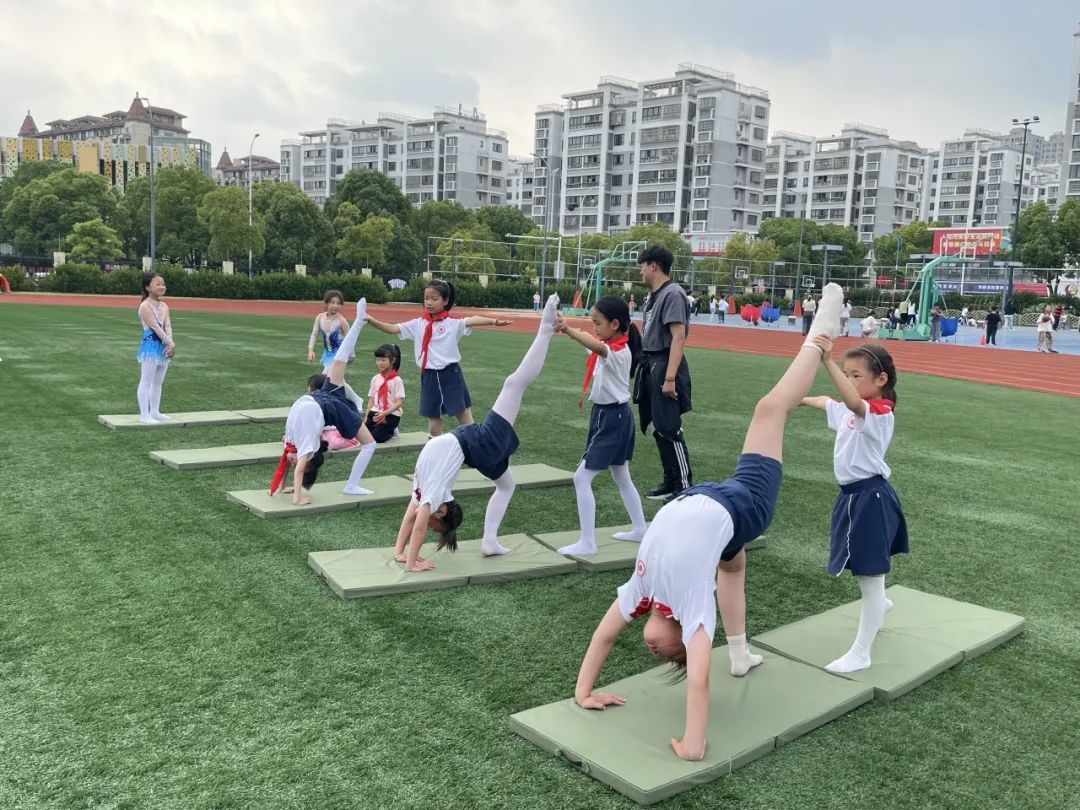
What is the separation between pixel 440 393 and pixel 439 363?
0.29 m

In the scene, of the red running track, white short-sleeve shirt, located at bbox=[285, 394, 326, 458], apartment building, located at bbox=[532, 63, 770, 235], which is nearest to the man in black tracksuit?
white short-sleeve shirt, located at bbox=[285, 394, 326, 458]

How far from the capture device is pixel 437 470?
5.20 meters

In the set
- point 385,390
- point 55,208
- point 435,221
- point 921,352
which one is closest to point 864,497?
point 385,390

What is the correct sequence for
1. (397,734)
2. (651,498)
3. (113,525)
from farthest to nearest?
(651,498) → (113,525) → (397,734)

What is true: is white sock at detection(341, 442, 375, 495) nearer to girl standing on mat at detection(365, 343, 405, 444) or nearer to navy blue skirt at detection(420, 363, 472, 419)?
navy blue skirt at detection(420, 363, 472, 419)

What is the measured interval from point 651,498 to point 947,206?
144 metres

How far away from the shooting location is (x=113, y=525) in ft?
20.7

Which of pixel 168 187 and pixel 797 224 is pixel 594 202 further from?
pixel 168 187

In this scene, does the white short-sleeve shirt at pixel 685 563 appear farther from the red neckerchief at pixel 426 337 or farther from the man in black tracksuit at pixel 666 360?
the red neckerchief at pixel 426 337

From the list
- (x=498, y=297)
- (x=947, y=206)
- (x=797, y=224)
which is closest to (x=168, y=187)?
(x=498, y=297)

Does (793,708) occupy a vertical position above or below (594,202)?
below

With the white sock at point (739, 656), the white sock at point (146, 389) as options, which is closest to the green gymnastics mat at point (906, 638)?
the white sock at point (739, 656)

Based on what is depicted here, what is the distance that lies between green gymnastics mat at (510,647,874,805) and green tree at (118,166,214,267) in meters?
67.5

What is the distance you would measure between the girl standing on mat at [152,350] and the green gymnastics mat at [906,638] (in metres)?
8.22
